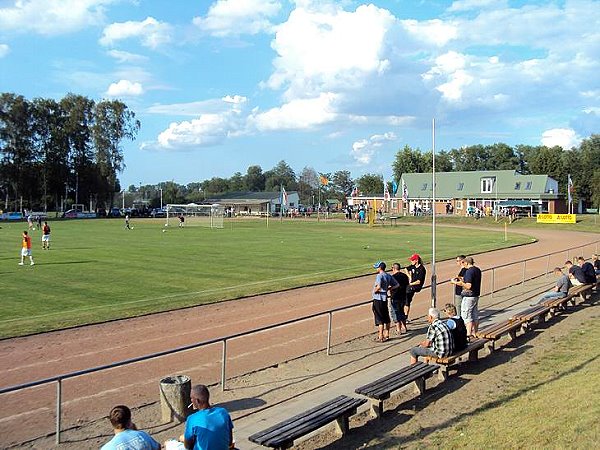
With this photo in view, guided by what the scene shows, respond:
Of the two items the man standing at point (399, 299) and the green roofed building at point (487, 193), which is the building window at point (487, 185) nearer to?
the green roofed building at point (487, 193)

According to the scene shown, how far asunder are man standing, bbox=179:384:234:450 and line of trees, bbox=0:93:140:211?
99.3 m

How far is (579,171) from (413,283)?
101332 millimetres

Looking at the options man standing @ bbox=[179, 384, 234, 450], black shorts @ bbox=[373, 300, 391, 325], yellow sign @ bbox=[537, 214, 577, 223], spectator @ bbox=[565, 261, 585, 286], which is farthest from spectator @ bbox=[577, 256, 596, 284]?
yellow sign @ bbox=[537, 214, 577, 223]

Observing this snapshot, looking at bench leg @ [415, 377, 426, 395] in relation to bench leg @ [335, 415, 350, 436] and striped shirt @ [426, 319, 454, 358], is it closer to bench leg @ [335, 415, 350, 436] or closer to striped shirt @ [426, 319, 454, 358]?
striped shirt @ [426, 319, 454, 358]

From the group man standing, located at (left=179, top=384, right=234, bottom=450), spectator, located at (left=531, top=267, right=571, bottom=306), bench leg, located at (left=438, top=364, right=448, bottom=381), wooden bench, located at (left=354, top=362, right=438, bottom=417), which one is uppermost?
man standing, located at (left=179, top=384, right=234, bottom=450)

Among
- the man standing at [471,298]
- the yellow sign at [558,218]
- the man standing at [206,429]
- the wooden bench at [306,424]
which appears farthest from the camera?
the yellow sign at [558,218]

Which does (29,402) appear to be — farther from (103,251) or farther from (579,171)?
(579,171)

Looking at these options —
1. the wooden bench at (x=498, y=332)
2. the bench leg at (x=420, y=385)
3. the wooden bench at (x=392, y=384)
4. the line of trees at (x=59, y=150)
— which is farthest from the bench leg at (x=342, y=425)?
the line of trees at (x=59, y=150)

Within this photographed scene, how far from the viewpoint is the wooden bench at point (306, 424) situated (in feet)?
22.5

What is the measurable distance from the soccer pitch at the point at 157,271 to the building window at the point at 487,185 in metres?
46.1

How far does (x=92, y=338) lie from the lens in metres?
13.8

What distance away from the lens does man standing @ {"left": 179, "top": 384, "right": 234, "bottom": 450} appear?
5.86 m

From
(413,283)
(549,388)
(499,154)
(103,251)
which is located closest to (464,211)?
(499,154)

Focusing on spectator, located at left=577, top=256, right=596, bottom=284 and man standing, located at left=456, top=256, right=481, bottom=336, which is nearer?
man standing, located at left=456, top=256, right=481, bottom=336
